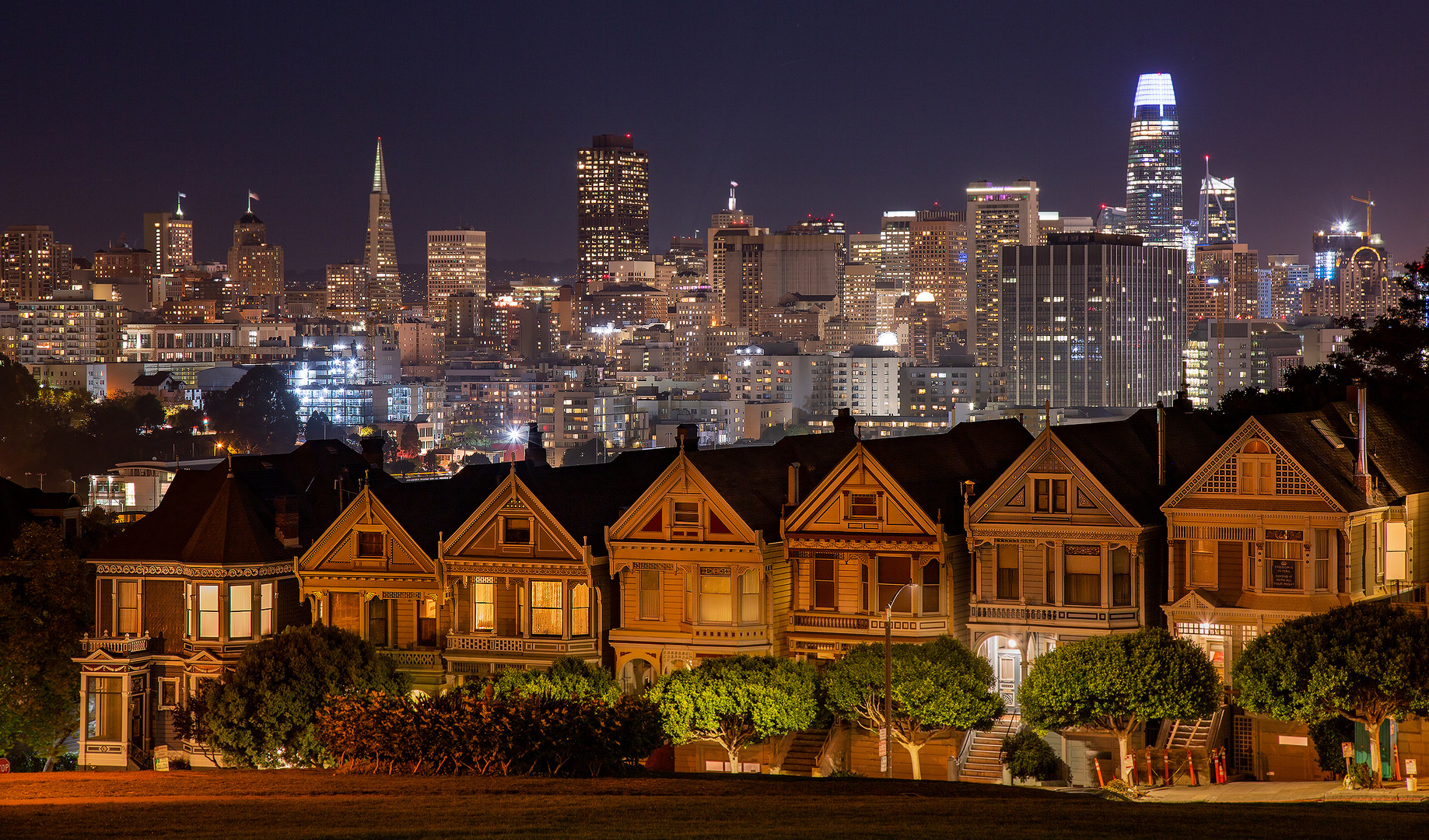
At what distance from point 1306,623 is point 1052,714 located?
5839mm

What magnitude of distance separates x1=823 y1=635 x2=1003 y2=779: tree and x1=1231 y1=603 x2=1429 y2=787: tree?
20.1 ft

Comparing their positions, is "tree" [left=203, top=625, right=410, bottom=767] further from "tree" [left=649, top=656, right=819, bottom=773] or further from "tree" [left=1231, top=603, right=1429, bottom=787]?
"tree" [left=1231, top=603, right=1429, bottom=787]

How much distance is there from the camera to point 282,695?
46.4 meters

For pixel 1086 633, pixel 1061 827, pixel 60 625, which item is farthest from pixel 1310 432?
pixel 60 625

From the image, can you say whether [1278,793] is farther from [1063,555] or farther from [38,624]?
[38,624]

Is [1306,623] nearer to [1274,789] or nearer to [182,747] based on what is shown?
[1274,789]

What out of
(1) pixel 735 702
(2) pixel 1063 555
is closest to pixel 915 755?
(1) pixel 735 702

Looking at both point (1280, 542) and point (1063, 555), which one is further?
point (1063, 555)

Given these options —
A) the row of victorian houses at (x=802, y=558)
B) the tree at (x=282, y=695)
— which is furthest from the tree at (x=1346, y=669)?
the tree at (x=282, y=695)

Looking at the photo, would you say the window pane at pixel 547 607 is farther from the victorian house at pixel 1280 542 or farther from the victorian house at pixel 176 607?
the victorian house at pixel 1280 542

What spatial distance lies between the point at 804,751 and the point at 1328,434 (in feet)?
48.5

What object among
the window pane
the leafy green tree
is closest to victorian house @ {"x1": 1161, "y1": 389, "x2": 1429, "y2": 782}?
the leafy green tree

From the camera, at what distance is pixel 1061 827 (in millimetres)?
32250

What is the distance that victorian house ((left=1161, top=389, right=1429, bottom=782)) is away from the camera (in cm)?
4422
